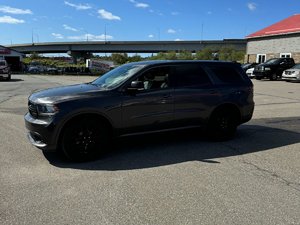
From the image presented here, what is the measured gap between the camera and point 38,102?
5.58 m

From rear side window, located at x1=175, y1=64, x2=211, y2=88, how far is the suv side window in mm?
243

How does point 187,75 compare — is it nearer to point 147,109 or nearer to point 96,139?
point 147,109

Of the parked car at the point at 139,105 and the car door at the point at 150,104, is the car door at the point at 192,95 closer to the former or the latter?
the parked car at the point at 139,105

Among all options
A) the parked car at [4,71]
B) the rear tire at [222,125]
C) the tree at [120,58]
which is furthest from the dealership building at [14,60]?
the tree at [120,58]

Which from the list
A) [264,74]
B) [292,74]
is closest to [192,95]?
[292,74]

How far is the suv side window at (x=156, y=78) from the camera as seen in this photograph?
6371mm

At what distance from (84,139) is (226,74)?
3542 millimetres

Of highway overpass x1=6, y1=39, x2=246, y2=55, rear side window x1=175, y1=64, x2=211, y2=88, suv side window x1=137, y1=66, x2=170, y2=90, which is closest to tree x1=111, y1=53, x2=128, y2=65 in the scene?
highway overpass x1=6, y1=39, x2=246, y2=55

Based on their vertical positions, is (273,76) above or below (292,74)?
below

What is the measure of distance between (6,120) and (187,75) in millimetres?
5656

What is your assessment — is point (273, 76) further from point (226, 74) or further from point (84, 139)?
point (84, 139)

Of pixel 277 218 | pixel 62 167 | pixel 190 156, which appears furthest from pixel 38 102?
pixel 277 218

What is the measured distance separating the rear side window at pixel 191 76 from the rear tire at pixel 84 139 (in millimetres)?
1856

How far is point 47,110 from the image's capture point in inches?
217
